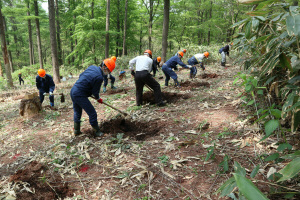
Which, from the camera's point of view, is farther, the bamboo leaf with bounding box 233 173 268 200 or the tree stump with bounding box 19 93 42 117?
the tree stump with bounding box 19 93 42 117

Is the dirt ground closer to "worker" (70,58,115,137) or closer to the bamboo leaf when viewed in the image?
"worker" (70,58,115,137)

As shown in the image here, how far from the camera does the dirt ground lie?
93.8 inches

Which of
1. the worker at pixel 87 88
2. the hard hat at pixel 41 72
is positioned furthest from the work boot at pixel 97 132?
the hard hat at pixel 41 72

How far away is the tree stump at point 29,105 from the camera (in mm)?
5945

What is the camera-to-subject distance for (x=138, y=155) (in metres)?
3.14

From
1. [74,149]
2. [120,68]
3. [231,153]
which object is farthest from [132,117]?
[120,68]

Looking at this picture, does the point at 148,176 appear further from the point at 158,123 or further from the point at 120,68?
the point at 120,68

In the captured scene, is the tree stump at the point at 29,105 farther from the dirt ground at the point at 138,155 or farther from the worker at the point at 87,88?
the worker at the point at 87,88

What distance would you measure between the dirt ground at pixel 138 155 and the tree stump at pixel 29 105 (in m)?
0.79

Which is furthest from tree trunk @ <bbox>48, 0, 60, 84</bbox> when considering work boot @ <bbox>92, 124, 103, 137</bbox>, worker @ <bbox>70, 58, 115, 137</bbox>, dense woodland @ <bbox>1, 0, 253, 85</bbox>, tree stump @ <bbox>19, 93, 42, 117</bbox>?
work boot @ <bbox>92, 124, 103, 137</bbox>

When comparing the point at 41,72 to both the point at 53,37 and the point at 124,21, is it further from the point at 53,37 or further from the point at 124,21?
the point at 124,21

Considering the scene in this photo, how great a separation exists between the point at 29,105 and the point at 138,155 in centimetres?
502

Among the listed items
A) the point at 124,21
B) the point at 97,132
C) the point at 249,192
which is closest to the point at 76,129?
the point at 97,132

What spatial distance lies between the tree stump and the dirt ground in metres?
0.79
